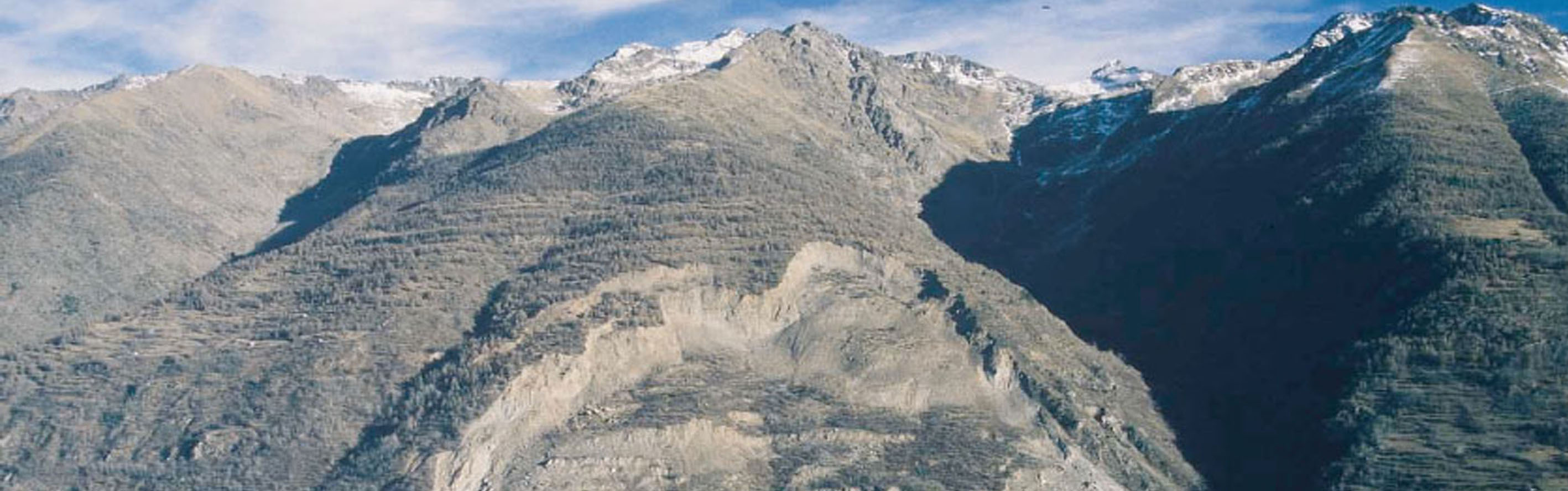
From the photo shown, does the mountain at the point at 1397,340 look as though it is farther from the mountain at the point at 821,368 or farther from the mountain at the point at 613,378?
the mountain at the point at 613,378

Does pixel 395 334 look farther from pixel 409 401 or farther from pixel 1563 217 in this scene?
pixel 1563 217

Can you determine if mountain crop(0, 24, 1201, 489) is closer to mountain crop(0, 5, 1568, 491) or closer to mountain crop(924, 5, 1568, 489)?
mountain crop(0, 5, 1568, 491)

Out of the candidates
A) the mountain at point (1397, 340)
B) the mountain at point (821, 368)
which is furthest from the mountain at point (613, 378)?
the mountain at point (1397, 340)

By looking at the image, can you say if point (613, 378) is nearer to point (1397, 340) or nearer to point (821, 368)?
point (821, 368)

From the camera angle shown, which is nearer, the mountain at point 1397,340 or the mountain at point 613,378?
the mountain at point 1397,340

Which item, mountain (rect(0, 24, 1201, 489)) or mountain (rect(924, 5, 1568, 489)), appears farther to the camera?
mountain (rect(0, 24, 1201, 489))

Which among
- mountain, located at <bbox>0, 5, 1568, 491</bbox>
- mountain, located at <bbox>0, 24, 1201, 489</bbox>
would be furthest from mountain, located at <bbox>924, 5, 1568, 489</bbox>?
mountain, located at <bbox>0, 24, 1201, 489</bbox>

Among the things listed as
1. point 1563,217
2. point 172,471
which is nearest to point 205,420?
point 172,471

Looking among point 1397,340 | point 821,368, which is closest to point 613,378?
point 821,368
